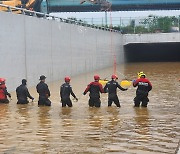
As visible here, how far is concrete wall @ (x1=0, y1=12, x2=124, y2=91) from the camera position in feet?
65.5

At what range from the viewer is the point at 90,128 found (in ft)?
33.6

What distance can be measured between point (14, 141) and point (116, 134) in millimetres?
2334

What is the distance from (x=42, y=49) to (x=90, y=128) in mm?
14882

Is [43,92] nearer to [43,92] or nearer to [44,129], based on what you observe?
[43,92]

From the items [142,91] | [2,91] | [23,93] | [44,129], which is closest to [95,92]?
[142,91]

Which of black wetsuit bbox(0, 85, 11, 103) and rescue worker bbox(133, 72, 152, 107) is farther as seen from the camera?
black wetsuit bbox(0, 85, 11, 103)

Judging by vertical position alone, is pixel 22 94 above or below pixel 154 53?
above

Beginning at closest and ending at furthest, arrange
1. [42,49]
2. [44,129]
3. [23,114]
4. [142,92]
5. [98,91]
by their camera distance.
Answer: [44,129] → [23,114] → [142,92] → [98,91] → [42,49]

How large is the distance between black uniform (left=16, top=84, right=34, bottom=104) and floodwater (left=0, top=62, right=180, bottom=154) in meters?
→ 0.29

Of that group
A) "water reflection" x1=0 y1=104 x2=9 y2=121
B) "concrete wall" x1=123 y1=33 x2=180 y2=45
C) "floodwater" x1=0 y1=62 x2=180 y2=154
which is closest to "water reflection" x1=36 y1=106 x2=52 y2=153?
"floodwater" x1=0 y1=62 x2=180 y2=154

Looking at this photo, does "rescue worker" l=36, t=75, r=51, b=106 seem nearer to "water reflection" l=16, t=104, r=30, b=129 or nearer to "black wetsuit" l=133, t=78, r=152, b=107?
"water reflection" l=16, t=104, r=30, b=129

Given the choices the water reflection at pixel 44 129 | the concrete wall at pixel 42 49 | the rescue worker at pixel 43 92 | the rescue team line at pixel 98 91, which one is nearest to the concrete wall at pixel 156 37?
the concrete wall at pixel 42 49

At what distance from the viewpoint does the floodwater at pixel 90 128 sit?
812 centimetres

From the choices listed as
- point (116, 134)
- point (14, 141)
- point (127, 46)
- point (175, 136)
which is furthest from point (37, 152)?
point (127, 46)
